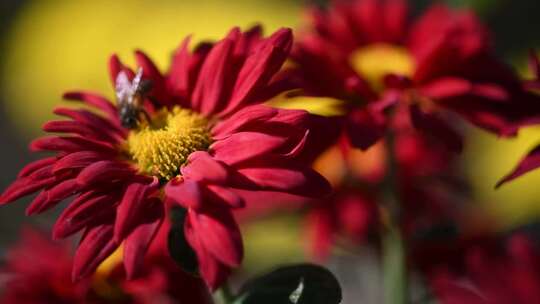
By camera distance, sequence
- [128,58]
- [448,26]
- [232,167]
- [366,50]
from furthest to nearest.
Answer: [128,58] < [366,50] < [448,26] < [232,167]

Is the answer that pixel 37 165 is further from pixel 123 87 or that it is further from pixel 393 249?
pixel 393 249

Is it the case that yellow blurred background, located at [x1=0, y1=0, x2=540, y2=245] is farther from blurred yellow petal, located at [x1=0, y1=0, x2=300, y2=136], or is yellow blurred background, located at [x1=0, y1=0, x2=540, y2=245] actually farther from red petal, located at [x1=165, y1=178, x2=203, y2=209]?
red petal, located at [x1=165, y1=178, x2=203, y2=209]

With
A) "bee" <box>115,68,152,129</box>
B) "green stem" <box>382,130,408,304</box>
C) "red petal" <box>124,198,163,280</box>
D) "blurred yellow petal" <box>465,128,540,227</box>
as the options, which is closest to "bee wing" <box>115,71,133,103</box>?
"bee" <box>115,68,152,129</box>

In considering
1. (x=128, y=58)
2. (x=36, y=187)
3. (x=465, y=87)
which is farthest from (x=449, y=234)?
(x=128, y=58)

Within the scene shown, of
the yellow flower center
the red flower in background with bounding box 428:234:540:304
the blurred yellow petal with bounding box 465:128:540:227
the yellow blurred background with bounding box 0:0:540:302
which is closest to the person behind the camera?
the red flower in background with bounding box 428:234:540:304

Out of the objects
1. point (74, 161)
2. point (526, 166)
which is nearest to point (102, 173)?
point (74, 161)

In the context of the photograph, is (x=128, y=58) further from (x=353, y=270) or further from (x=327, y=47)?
(x=327, y=47)

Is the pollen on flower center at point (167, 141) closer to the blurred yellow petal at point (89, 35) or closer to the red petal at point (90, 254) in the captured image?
the red petal at point (90, 254)
